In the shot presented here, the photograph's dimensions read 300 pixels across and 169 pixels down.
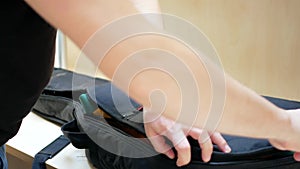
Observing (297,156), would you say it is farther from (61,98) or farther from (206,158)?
(61,98)

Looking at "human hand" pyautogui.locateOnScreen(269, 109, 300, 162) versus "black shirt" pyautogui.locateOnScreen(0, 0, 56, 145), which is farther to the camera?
"human hand" pyautogui.locateOnScreen(269, 109, 300, 162)

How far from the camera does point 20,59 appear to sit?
1.97ft

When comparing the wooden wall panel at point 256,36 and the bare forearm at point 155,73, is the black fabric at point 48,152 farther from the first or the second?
the wooden wall panel at point 256,36

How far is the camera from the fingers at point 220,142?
2.48ft

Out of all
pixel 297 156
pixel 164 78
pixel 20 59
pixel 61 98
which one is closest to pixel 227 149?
pixel 297 156

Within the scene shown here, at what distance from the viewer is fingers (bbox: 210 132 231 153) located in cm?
75

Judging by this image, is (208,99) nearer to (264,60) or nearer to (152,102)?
(152,102)

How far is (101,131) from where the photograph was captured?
0.84 metres

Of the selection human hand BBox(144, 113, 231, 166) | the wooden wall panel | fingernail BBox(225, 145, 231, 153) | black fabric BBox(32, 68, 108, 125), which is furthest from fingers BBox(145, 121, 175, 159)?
the wooden wall panel

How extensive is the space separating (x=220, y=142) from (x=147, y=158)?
0.14m

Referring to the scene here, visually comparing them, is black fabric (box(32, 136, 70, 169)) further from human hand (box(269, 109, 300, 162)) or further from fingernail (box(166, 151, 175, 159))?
human hand (box(269, 109, 300, 162))

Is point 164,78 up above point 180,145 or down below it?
above

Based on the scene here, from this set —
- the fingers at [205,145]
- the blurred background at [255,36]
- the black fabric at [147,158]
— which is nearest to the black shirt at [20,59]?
the black fabric at [147,158]

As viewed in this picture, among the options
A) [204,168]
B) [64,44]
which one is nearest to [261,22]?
[204,168]
